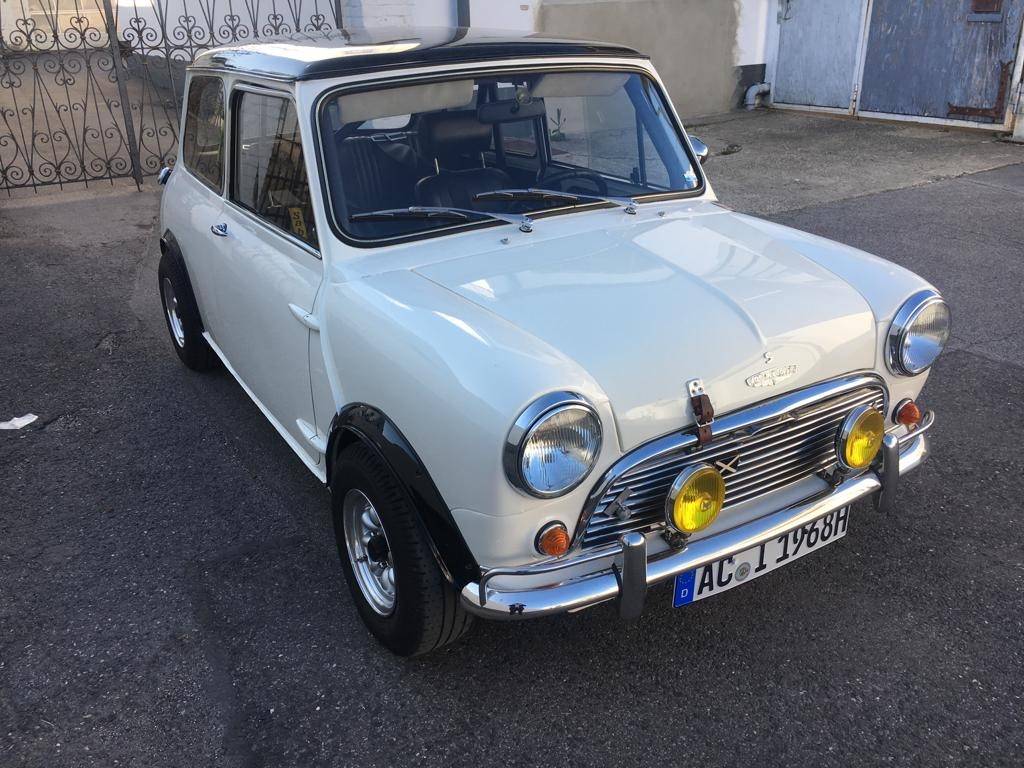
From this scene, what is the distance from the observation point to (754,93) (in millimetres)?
12352

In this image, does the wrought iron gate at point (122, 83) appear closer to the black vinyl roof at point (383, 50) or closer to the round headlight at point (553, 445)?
the black vinyl roof at point (383, 50)

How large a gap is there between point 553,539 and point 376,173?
147 centimetres

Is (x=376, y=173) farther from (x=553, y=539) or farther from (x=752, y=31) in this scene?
(x=752, y=31)

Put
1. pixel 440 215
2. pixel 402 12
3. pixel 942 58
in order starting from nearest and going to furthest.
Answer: pixel 440 215 → pixel 402 12 → pixel 942 58

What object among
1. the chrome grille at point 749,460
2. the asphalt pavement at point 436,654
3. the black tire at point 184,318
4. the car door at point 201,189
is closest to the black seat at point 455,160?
the car door at point 201,189

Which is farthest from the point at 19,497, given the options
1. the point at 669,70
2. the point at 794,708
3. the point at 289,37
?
the point at 669,70

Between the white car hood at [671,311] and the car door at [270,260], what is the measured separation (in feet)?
1.72

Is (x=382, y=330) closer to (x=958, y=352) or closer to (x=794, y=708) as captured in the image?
(x=794, y=708)

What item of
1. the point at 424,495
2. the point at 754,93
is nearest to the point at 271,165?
the point at 424,495

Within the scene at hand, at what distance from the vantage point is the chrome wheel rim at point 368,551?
2.74 metres

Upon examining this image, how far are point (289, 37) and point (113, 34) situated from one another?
5662 mm

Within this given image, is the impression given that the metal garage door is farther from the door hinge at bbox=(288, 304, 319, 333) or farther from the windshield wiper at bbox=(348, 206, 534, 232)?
the door hinge at bbox=(288, 304, 319, 333)

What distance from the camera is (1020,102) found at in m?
9.65

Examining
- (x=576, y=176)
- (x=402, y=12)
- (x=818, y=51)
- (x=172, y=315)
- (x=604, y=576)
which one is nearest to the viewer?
(x=604, y=576)
